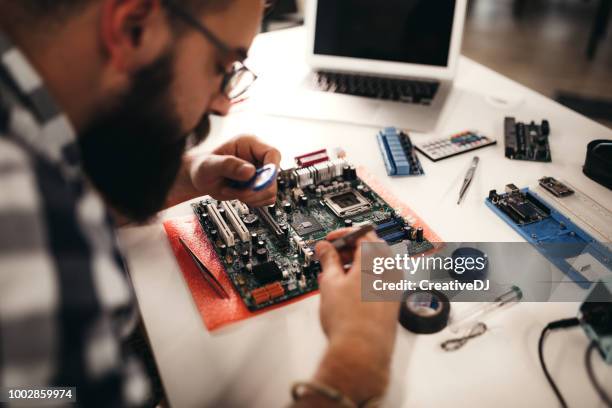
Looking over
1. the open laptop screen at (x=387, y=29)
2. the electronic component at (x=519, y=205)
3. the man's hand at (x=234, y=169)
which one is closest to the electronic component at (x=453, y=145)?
the electronic component at (x=519, y=205)

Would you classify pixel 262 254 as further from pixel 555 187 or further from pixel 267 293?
pixel 555 187

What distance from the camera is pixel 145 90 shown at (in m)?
0.69

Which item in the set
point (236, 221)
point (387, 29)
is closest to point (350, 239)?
point (236, 221)

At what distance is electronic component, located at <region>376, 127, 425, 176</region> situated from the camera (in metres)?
1.21

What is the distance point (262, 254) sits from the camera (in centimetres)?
93

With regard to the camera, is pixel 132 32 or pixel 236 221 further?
pixel 236 221

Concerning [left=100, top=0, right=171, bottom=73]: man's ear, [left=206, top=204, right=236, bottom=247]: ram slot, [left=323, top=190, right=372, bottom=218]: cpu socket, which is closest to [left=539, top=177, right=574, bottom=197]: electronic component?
[left=323, top=190, right=372, bottom=218]: cpu socket

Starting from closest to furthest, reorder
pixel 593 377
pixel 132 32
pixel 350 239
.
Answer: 1. pixel 132 32
2. pixel 593 377
3. pixel 350 239

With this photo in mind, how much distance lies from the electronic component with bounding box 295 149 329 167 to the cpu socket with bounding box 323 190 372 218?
16cm

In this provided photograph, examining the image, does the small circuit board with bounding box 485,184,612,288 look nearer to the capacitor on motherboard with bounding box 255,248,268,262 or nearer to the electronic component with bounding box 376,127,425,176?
the electronic component with bounding box 376,127,425,176

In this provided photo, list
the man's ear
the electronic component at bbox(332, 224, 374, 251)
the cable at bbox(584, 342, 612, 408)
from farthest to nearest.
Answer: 1. the electronic component at bbox(332, 224, 374, 251)
2. the cable at bbox(584, 342, 612, 408)
3. the man's ear

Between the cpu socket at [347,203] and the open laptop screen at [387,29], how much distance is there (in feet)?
2.27

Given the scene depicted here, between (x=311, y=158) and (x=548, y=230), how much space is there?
1.89ft

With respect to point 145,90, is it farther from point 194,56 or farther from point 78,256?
point 78,256
